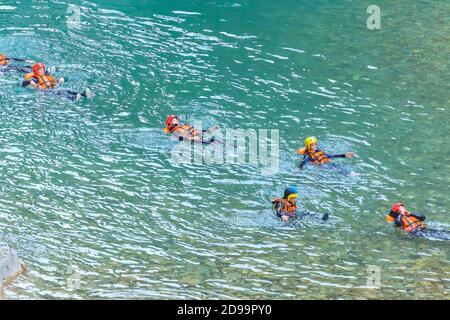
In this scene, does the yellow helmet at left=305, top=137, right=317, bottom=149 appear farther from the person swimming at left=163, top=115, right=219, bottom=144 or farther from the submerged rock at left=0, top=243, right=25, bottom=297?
the submerged rock at left=0, top=243, right=25, bottom=297

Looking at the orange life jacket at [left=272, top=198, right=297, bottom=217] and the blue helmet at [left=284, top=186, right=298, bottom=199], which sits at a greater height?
the blue helmet at [left=284, top=186, right=298, bottom=199]

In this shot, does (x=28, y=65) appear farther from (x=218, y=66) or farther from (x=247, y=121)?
(x=247, y=121)

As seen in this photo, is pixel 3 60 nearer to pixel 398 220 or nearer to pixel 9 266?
pixel 9 266

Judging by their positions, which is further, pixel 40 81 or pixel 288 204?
pixel 40 81

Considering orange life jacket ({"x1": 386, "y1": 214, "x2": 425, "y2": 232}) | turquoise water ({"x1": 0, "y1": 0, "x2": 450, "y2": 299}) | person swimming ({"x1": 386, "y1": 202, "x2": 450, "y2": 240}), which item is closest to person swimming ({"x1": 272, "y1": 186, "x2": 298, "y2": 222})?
turquoise water ({"x1": 0, "y1": 0, "x2": 450, "y2": 299})

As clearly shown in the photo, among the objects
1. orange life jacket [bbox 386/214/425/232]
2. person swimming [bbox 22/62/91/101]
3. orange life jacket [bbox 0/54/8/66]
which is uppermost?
orange life jacket [bbox 0/54/8/66]

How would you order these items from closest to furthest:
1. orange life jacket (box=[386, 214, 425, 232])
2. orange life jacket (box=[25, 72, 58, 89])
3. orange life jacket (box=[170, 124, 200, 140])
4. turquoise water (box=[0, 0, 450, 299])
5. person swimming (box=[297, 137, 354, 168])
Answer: turquoise water (box=[0, 0, 450, 299]), orange life jacket (box=[386, 214, 425, 232]), person swimming (box=[297, 137, 354, 168]), orange life jacket (box=[170, 124, 200, 140]), orange life jacket (box=[25, 72, 58, 89])

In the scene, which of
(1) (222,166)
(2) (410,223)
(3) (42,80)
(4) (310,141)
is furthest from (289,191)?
(3) (42,80)
